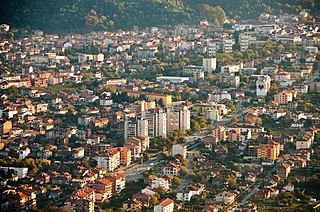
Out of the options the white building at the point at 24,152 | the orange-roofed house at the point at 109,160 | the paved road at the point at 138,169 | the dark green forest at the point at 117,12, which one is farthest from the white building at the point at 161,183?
the dark green forest at the point at 117,12

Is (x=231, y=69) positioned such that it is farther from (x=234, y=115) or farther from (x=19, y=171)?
(x=19, y=171)

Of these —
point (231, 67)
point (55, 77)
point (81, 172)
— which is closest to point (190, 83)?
point (231, 67)

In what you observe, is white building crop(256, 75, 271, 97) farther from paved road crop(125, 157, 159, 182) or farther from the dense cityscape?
paved road crop(125, 157, 159, 182)

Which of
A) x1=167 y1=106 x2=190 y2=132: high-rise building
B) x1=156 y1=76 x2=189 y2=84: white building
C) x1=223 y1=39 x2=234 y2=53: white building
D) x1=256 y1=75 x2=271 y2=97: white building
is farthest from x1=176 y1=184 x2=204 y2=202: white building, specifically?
x1=223 y1=39 x2=234 y2=53: white building

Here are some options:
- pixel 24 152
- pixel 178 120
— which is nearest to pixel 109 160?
pixel 24 152

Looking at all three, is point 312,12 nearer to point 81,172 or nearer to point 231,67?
point 231,67
